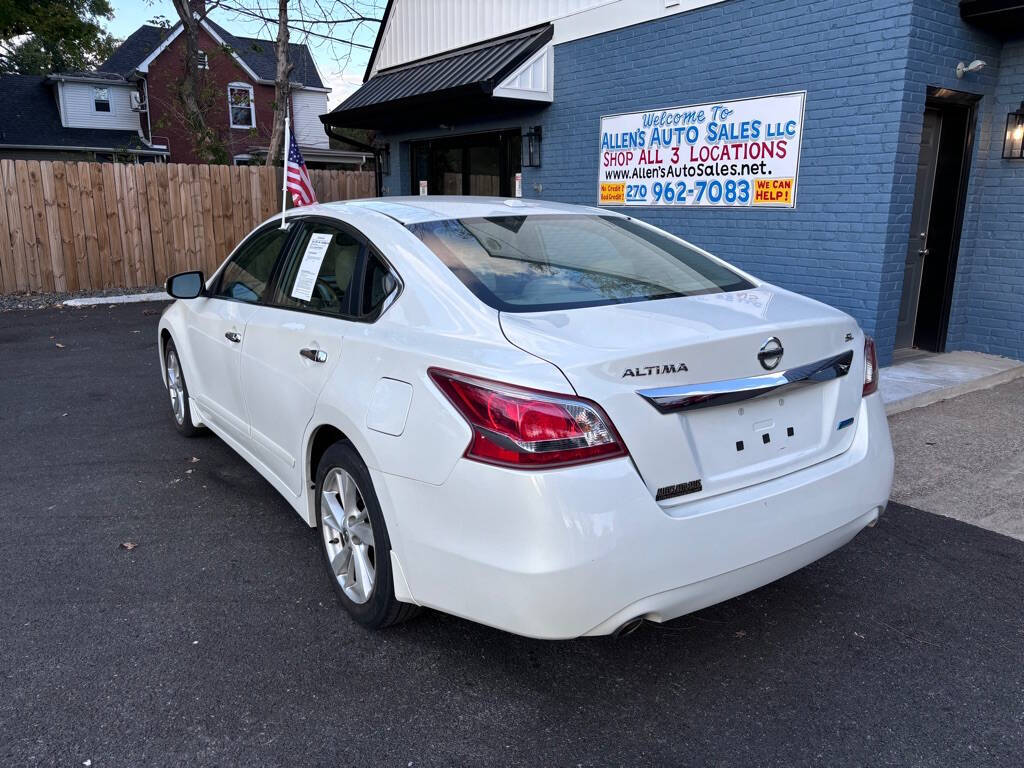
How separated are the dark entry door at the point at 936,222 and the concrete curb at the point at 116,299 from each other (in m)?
10.2

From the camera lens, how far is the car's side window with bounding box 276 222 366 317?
3.29 m

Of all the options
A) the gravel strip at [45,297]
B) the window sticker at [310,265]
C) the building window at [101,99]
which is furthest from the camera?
the building window at [101,99]

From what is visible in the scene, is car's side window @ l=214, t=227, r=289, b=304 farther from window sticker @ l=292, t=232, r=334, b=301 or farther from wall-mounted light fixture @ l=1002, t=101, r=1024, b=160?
wall-mounted light fixture @ l=1002, t=101, r=1024, b=160

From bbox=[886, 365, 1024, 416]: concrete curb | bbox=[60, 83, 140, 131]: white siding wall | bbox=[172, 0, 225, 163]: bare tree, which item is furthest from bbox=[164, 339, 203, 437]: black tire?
bbox=[60, 83, 140, 131]: white siding wall

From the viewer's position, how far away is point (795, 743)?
2.46m

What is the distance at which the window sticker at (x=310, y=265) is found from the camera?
359 cm

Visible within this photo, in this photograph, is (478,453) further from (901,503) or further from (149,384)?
(149,384)

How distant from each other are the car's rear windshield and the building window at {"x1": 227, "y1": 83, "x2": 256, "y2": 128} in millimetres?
29360

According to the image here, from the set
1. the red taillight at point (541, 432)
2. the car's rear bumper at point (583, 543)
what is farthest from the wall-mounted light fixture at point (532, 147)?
the red taillight at point (541, 432)

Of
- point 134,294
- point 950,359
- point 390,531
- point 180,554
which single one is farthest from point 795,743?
point 134,294

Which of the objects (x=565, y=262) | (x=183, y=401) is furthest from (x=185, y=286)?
(x=565, y=262)

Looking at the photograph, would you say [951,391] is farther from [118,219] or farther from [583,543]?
[118,219]

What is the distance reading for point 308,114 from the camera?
3284 centimetres

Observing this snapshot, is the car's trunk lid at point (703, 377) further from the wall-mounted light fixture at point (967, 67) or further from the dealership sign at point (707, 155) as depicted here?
the wall-mounted light fixture at point (967, 67)
